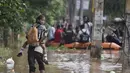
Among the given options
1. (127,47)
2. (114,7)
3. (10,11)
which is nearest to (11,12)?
(10,11)

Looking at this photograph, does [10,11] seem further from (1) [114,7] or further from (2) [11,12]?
(1) [114,7]

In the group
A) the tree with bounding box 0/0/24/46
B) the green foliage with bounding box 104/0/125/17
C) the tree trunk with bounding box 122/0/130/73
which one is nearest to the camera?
the tree trunk with bounding box 122/0/130/73

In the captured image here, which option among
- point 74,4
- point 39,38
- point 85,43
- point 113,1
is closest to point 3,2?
point 39,38

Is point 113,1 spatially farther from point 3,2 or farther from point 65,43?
point 3,2

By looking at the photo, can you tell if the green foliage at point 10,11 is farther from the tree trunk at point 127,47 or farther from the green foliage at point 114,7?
the green foliage at point 114,7

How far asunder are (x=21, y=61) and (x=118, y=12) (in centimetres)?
2191

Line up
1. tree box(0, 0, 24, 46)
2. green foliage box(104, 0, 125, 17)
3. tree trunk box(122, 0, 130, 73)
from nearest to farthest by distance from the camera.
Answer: tree trunk box(122, 0, 130, 73)
tree box(0, 0, 24, 46)
green foliage box(104, 0, 125, 17)

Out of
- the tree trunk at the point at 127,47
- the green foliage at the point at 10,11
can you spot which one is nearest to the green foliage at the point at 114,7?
the green foliage at the point at 10,11

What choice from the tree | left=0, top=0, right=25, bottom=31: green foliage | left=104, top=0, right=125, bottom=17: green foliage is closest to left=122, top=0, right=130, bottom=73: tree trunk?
the tree

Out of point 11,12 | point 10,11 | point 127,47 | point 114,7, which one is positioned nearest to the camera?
point 127,47

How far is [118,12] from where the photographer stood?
36000 millimetres

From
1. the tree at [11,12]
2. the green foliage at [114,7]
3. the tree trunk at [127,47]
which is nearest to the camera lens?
the tree trunk at [127,47]

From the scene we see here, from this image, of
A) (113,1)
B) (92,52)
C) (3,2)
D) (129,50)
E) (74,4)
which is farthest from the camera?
(74,4)

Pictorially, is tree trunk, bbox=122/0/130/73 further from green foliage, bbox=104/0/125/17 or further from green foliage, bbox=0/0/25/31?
green foliage, bbox=104/0/125/17
